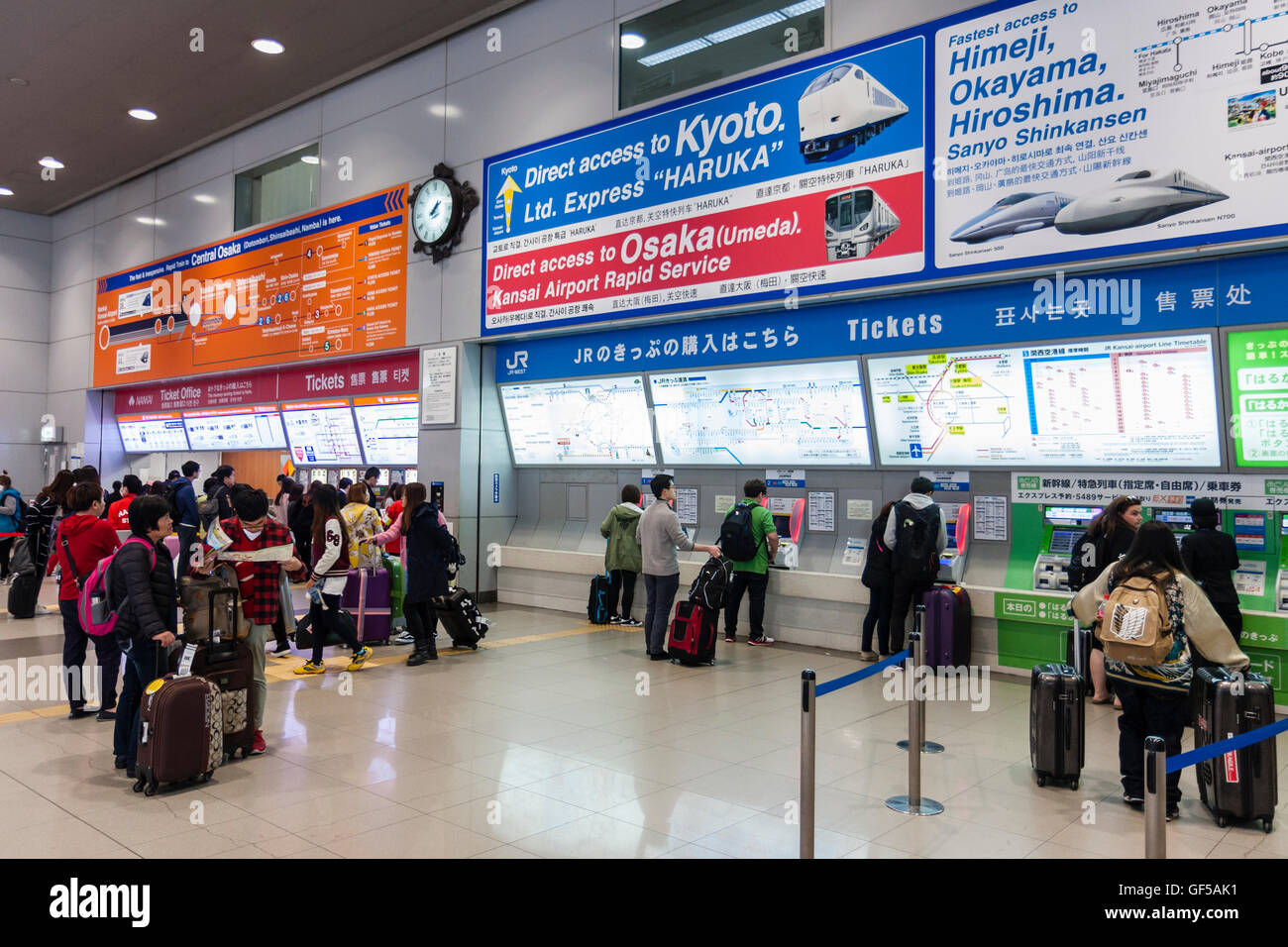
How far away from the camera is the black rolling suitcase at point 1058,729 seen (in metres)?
4.27

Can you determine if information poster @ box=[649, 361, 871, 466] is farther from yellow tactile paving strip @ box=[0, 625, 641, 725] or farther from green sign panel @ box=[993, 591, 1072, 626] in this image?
yellow tactile paving strip @ box=[0, 625, 641, 725]

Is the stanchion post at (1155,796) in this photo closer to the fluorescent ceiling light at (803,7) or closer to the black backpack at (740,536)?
the black backpack at (740,536)

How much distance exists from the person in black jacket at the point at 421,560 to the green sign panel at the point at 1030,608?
4243 millimetres

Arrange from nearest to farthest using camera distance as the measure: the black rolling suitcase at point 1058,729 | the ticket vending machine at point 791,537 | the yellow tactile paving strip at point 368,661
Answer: the black rolling suitcase at point 1058,729 < the yellow tactile paving strip at point 368,661 < the ticket vending machine at point 791,537

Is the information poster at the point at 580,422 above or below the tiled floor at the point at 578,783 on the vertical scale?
above

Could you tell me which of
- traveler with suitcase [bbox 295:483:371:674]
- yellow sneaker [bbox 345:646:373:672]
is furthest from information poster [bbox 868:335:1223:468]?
yellow sneaker [bbox 345:646:373:672]

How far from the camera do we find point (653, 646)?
293 inches

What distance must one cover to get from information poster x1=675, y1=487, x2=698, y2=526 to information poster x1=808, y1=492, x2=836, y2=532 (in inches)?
51.8

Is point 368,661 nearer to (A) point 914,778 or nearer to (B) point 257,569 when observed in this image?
(B) point 257,569


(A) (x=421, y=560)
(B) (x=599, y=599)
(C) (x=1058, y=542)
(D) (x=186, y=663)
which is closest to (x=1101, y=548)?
(C) (x=1058, y=542)

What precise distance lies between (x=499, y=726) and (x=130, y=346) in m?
13.1

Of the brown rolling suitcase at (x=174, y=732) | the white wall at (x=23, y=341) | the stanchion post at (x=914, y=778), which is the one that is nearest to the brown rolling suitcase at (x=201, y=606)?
the brown rolling suitcase at (x=174, y=732)

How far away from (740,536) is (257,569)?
4.00 meters
